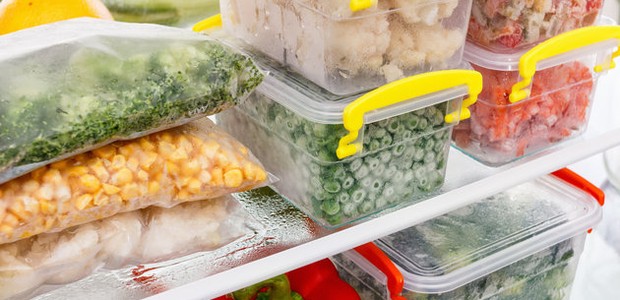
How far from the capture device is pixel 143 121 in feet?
2.85

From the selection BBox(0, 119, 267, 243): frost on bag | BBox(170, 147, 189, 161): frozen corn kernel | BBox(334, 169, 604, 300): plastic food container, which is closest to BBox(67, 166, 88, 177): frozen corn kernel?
BBox(0, 119, 267, 243): frost on bag

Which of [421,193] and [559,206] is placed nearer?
[421,193]

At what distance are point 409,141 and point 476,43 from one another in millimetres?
233

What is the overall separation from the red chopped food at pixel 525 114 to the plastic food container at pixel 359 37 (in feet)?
0.40

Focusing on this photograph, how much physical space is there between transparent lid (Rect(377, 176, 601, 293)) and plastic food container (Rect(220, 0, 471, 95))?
344 mm

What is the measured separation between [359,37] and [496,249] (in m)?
0.52

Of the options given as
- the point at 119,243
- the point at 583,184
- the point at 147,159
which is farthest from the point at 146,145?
the point at 583,184

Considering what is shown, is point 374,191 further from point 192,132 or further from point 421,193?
point 192,132

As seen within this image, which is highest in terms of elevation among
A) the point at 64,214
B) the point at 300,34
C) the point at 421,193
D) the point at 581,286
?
the point at 300,34

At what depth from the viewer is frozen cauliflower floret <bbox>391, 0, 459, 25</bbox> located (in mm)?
957

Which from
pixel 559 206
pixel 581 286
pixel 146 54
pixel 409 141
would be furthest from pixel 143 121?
pixel 581 286

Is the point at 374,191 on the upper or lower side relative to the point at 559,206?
upper

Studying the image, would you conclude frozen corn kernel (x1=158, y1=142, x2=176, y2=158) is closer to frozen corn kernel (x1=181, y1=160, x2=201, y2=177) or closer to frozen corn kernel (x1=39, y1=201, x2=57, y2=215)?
frozen corn kernel (x1=181, y1=160, x2=201, y2=177)

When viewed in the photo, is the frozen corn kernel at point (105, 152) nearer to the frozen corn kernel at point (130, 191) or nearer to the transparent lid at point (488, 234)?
the frozen corn kernel at point (130, 191)
